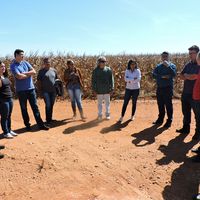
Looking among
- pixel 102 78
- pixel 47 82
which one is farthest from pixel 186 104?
pixel 47 82

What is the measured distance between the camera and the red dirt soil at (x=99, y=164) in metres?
5.25

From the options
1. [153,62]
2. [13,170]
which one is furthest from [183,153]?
[153,62]

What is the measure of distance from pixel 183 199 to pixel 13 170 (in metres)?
3.01

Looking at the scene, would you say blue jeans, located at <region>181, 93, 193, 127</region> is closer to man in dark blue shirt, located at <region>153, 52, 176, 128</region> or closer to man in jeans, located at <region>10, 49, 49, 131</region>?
man in dark blue shirt, located at <region>153, 52, 176, 128</region>

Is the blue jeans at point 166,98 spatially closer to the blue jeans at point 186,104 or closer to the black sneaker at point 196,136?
the blue jeans at point 186,104

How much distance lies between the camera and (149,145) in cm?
718

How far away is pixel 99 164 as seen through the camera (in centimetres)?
610

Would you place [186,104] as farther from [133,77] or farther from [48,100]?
[48,100]

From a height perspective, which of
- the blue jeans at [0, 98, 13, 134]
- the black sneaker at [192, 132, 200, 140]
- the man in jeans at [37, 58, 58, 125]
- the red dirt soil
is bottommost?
the red dirt soil

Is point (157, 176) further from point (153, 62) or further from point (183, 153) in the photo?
point (153, 62)

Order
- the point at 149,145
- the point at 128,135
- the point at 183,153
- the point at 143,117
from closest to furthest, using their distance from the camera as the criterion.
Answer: the point at 183,153 → the point at 149,145 → the point at 128,135 → the point at 143,117

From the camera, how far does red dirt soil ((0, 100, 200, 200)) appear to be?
525 cm

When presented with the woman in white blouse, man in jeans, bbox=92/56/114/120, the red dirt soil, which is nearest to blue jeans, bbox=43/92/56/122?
the red dirt soil

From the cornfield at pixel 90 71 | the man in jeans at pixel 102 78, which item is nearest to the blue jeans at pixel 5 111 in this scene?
the man in jeans at pixel 102 78
